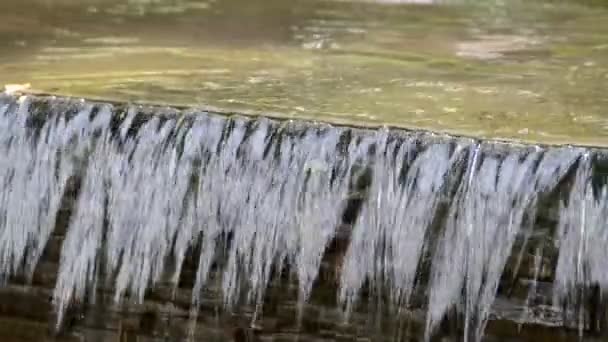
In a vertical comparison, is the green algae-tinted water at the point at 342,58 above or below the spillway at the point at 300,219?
above

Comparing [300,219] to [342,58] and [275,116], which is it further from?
[342,58]

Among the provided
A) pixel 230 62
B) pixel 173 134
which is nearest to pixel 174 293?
pixel 173 134

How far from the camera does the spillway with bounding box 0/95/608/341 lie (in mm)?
751

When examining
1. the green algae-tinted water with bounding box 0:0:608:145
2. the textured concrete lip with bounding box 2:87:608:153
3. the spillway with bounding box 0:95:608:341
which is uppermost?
the green algae-tinted water with bounding box 0:0:608:145

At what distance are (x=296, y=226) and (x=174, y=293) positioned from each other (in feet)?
0.45

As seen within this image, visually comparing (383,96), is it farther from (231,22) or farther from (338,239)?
(231,22)

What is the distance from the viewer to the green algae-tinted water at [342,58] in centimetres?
84

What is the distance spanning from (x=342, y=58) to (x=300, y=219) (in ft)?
0.80

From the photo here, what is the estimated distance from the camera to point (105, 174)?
0.85m

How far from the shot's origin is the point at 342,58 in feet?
3.20

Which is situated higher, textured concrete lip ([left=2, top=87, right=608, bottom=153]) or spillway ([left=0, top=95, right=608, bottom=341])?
textured concrete lip ([left=2, top=87, right=608, bottom=153])

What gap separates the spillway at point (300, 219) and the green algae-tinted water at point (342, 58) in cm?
3

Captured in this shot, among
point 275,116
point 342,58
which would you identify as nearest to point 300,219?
point 275,116

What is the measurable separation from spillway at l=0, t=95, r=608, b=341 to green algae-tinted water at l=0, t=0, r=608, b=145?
0.03 meters
